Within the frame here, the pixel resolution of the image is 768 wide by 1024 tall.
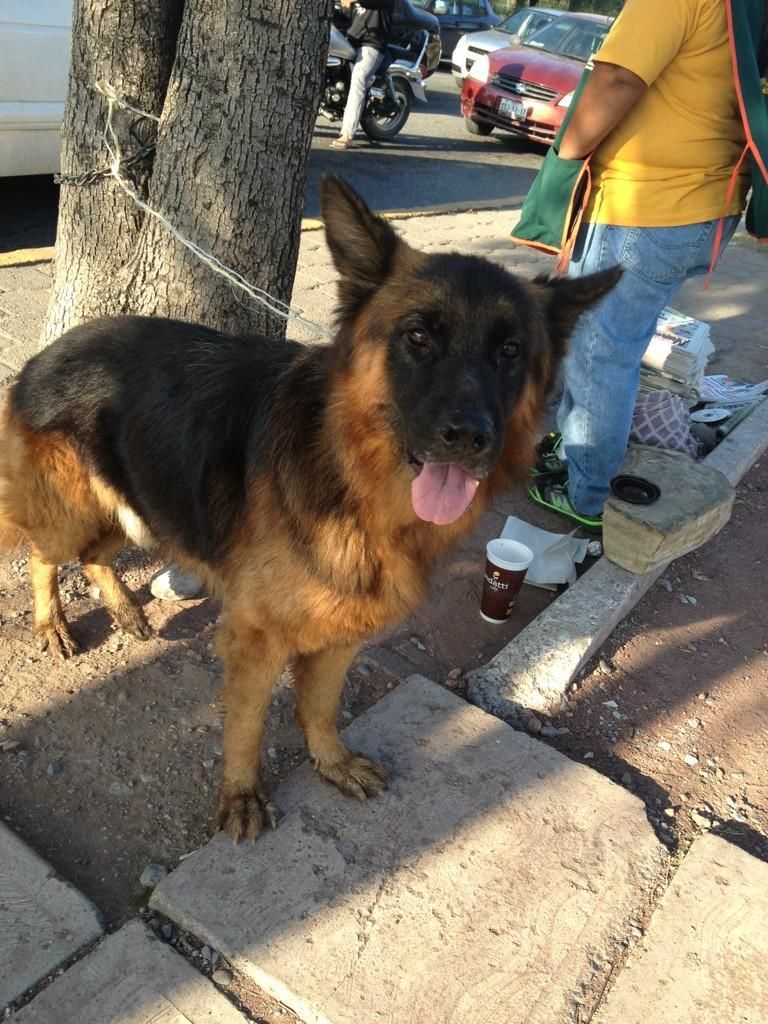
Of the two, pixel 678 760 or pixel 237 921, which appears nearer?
pixel 237 921

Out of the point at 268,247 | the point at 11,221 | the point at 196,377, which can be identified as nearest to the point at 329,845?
the point at 196,377

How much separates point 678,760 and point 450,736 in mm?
935

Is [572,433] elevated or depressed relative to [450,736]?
elevated

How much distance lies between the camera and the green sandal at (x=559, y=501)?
4340mm

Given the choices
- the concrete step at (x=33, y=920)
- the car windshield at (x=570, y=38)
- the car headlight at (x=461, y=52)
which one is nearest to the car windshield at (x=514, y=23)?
the car headlight at (x=461, y=52)

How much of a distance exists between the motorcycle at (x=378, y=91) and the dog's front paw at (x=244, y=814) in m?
12.1

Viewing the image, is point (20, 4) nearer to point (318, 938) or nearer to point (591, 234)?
point (591, 234)

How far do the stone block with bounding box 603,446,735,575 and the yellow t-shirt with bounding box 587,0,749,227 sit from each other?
4.22 ft

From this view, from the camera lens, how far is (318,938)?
2207 millimetres

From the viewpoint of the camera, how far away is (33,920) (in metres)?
2.15

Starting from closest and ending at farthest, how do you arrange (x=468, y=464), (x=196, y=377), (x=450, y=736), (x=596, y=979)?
1. (x=468, y=464)
2. (x=596, y=979)
3. (x=196, y=377)
4. (x=450, y=736)

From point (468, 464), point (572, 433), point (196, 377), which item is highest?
point (468, 464)

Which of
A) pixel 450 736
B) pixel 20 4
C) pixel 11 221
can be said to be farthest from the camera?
pixel 11 221

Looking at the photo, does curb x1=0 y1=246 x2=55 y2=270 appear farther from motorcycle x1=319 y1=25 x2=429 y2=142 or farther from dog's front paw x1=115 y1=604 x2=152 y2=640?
motorcycle x1=319 y1=25 x2=429 y2=142
